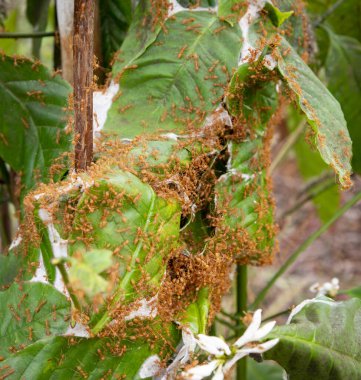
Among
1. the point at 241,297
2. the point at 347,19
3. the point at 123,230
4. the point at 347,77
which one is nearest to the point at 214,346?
the point at 123,230

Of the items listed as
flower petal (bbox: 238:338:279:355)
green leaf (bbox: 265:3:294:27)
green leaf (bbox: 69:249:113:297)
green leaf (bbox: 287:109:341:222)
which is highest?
green leaf (bbox: 265:3:294:27)

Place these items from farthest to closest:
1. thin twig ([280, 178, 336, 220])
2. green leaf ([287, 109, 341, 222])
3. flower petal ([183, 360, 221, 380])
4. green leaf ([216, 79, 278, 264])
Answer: green leaf ([287, 109, 341, 222]) → thin twig ([280, 178, 336, 220]) → green leaf ([216, 79, 278, 264]) → flower petal ([183, 360, 221, 380])

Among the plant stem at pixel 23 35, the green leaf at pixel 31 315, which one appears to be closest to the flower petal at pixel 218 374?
the green leaf at pixel 31 315

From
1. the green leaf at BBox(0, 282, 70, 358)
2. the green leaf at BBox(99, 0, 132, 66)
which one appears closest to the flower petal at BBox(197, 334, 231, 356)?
the green leaf at BBox(0, 282, 70, 358)

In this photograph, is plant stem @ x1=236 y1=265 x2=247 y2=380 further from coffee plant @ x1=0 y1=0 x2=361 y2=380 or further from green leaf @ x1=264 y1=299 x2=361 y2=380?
green leaf @ x1=264 y1=299 x2=361 y2=380

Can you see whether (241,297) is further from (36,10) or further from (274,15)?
(36,10)

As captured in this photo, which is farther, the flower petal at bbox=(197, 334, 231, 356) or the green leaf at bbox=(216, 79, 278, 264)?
the green leaf at bbox=(216, 79, 278, 264)
